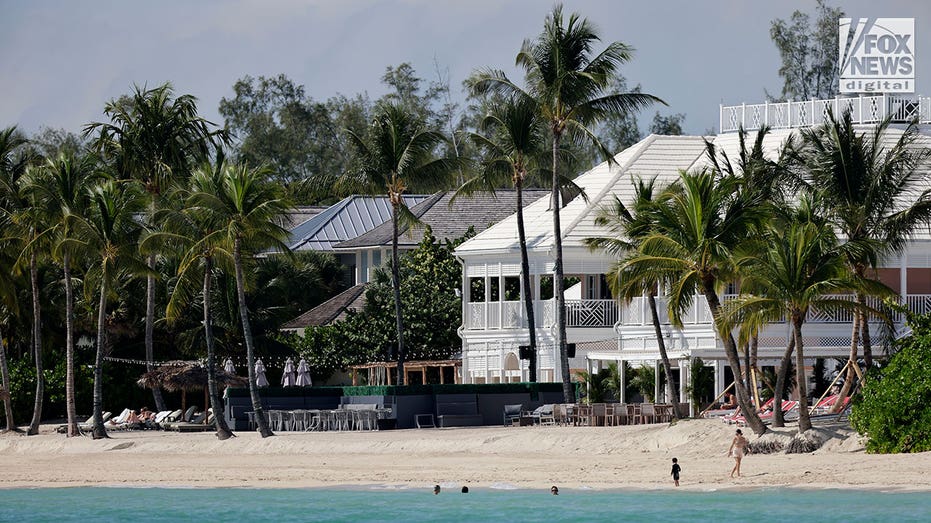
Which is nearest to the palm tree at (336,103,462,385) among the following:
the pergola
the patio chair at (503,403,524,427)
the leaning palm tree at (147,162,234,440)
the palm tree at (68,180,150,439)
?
the pergola

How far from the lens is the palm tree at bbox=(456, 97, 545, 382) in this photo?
4022 centimetres

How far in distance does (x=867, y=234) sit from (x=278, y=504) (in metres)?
13.3

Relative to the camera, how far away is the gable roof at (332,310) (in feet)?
172

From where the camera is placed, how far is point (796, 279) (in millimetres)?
28672

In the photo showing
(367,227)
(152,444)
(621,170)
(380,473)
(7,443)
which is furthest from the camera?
(367,227)

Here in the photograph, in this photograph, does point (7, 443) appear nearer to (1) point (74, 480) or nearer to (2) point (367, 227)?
(1) point (74, 480)

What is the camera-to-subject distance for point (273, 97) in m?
85.8

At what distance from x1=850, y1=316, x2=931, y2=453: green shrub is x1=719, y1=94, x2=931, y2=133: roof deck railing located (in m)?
14.2

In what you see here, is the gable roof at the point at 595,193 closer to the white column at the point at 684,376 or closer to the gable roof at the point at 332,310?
the white column at the point at 684,376

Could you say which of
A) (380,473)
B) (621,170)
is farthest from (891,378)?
(621,170)

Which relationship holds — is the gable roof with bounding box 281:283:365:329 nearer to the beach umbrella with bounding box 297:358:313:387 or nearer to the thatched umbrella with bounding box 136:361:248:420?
the beach umbrella with bounding box 297:358:313:387

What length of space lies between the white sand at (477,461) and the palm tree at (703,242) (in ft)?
6.18

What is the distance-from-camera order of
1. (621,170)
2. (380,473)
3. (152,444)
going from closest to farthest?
(380,473) < (152,444) < (621,170)

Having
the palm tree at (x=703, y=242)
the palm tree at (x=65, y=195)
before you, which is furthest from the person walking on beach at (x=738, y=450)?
the palm tree at (x=65, y=195)
